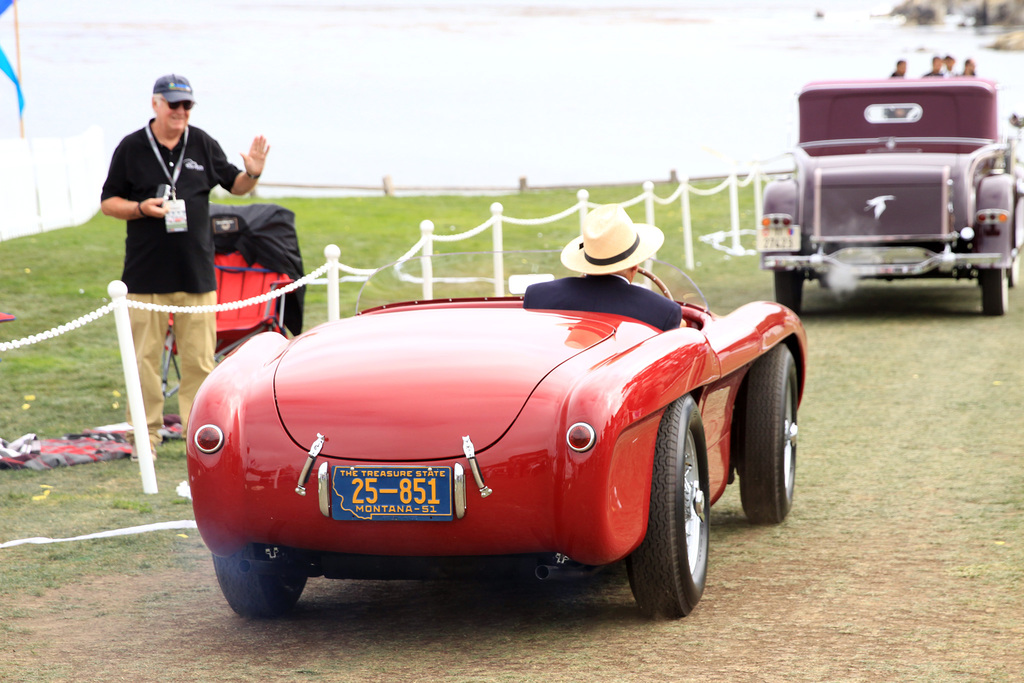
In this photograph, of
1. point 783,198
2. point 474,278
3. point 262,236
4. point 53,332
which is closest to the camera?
point 474,278

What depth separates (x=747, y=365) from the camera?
17.0ft

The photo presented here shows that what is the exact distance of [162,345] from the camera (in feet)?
23.6

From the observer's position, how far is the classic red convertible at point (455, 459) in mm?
3697

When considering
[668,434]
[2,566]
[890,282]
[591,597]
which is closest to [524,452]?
[668,434]

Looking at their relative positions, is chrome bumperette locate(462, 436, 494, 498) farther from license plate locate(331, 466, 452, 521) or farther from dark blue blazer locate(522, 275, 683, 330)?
dark blue blazer locate(522, 275, 683, 330)

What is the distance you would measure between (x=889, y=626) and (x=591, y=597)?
102 centimetres

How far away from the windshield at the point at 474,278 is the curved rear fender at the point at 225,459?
1.32 metres

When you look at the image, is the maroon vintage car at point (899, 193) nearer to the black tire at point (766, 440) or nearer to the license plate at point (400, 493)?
the black tire at point (766, 440)

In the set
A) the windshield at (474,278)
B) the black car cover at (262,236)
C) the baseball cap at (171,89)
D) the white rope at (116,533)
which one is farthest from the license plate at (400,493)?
the black car cover at (262,236)

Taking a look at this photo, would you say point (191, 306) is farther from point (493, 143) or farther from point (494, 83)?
point (494, 83)

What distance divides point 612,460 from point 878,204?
8272 millimetres

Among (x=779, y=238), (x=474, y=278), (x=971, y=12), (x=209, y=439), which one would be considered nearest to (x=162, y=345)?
(x=474, y=278)

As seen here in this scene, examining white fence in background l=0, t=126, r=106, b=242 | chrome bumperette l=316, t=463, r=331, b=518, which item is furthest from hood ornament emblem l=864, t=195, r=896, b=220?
white fence in background l=0, t=126, r=106, b=242

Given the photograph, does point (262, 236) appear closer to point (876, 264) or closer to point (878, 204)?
point (878, 204)
